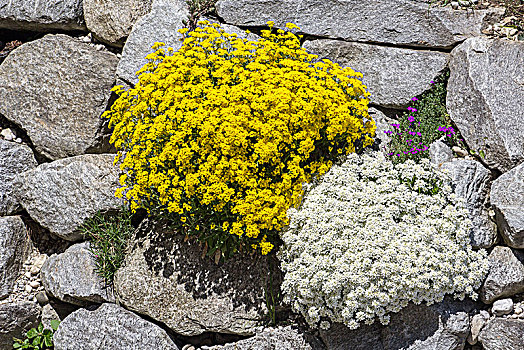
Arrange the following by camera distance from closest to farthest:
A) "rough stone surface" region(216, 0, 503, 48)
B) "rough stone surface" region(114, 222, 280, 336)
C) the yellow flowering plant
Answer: the yellow flowering plant < "rough stone surface" region(114, 222, 280, 336) < "rough stone surface" region(216, 0, 503, 48)

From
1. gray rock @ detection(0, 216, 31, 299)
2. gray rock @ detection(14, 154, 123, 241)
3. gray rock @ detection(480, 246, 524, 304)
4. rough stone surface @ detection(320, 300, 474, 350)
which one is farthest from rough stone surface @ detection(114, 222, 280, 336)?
gray rock @ detection(480, 246, 524, 304)

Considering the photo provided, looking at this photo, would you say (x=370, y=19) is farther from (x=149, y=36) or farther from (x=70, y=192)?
(x=70, y=192)

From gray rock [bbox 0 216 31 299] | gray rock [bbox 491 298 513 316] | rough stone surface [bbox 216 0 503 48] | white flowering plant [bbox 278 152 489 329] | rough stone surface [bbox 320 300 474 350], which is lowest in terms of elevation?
gray rock [bbox 0 216 31 299]

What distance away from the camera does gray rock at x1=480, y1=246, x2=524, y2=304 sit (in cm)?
414

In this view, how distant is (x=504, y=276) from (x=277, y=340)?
69.7 inches

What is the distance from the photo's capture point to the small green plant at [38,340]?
5.22 meters

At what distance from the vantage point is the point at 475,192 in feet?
14.3

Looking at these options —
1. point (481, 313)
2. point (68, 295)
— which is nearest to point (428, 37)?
point (481, 313)

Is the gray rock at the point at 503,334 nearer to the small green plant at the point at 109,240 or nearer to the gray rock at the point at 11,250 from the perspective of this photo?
the small green plant at the point at 109,240

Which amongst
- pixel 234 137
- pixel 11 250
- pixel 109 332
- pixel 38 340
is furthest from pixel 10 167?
pixel 234 137

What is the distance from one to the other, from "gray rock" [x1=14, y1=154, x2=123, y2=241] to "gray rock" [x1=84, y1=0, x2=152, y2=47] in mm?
1448

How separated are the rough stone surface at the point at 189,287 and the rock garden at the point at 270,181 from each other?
0.02 metres

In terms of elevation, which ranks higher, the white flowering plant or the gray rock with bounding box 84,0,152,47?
the gray rock with bounding box 84,0,152,47

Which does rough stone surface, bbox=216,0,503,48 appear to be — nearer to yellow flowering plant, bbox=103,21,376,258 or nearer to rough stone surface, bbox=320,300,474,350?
yellow flowering plant, bbox=103,21,376,258
